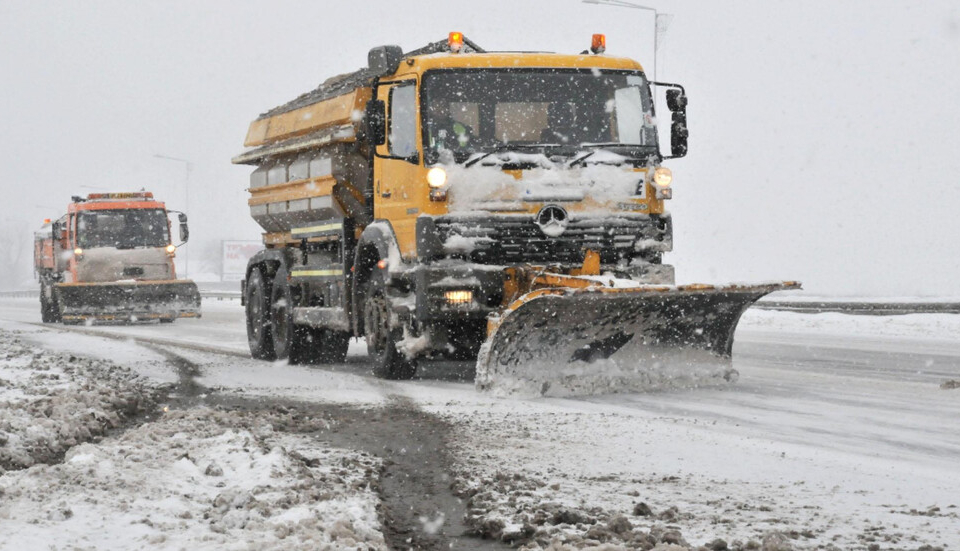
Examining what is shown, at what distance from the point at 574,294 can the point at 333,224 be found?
383 centimetres

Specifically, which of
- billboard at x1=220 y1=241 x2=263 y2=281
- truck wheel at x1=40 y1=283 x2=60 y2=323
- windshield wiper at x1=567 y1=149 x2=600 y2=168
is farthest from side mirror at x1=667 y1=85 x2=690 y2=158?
billboard at x1=220 y1=241 x2=263 y2=281

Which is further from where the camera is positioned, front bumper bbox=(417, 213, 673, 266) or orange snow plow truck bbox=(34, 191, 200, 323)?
orange snow plow truck bbox=(34, 191, 200, 323)

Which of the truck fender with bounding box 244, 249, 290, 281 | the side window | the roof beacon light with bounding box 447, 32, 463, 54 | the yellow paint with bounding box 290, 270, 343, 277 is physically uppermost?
the roof beacon light with bounding box 447, 32, 463, 54

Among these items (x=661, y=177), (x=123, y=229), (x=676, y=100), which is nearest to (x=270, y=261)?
(x=661, y=177)

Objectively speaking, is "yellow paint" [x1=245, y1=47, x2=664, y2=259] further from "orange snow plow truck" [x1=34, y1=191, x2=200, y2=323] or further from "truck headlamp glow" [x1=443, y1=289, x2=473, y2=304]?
"orange snow plow truck" [x1=34, y1=191, x2=200, y2=323]

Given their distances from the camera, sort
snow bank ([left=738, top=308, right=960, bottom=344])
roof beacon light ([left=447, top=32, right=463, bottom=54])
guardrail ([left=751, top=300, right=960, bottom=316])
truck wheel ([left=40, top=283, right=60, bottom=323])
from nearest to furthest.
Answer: roof beacon light ([left=447, top=32, right=463, bottom=54]) < snow bank ([left=738, top=308, right=960, bottom=344]) < guardrail ([left=751, top=300, right=960, bottom=316]) < truck wheel ([left=40, top=283, right=60, bottom=323])

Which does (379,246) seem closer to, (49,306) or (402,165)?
(402,165)

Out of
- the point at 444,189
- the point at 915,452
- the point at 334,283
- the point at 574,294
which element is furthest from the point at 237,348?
the point at 915,452

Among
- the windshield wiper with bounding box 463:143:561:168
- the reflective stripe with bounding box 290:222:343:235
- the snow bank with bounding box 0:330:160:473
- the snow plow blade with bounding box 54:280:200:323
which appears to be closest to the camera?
the snow bank with bounding box 0:330:160:473

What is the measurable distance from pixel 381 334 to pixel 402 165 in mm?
1574

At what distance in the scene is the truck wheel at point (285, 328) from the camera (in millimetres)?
13188

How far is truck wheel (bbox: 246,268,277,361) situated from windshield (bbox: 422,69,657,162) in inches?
189

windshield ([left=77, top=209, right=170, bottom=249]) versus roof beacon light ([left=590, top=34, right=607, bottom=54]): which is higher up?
roof beacon light ([left=590, top=34, right=607, bottom=54])

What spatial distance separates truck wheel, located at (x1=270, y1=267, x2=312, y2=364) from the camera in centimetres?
1319
